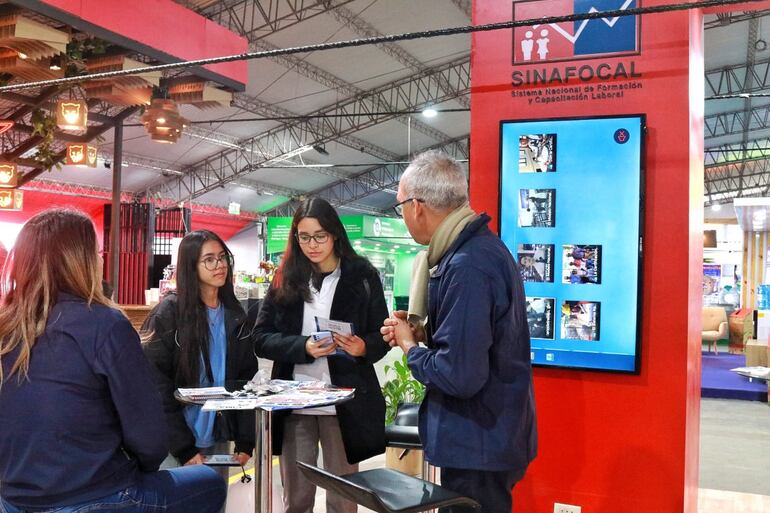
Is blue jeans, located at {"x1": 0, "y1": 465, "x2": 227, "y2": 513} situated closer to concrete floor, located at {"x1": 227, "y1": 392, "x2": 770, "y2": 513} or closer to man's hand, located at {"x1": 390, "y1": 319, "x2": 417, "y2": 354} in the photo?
man's hand, located at {"x1": 390, "y1": 319, "x2": 417, "y2": 354}

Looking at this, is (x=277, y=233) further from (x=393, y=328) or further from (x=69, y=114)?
(x=393, y=328)

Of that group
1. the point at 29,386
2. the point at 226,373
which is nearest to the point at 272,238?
the point at 226,373

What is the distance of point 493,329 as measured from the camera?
70.0 inches

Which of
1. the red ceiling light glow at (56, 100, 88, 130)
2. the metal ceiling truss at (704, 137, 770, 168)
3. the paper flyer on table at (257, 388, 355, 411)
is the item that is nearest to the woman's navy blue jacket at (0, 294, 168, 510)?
the paper flyer on table at (257, 388, 355, 411)

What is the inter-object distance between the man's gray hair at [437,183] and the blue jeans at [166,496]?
100 cm

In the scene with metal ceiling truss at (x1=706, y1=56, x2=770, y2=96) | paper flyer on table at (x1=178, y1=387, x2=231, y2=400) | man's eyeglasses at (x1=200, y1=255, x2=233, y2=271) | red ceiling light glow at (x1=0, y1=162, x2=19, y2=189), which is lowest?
paper flyer on table at (x1=178, y1=387, x2=231, y2=400)

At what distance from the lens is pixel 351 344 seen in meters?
2.41

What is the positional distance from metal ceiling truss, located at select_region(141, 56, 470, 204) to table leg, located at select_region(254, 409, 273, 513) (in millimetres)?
11525

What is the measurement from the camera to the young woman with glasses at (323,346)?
2.48m

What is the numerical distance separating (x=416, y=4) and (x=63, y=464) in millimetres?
10983

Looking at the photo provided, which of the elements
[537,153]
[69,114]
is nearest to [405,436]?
[537,153]

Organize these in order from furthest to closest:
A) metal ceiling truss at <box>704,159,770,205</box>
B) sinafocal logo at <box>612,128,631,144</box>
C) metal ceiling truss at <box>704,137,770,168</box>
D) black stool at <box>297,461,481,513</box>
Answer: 1. metal ceiling truss at <box>704,159,770,205</box>
2. metal ceiling truss at <box>704,137,770,168</box>
3. sinafocal logo at <box>612,128,631,144</box>
4. black stool at <box>297,461,481,513</box>

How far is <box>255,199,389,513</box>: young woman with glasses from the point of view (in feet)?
8.14

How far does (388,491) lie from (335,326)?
2.52 ft
